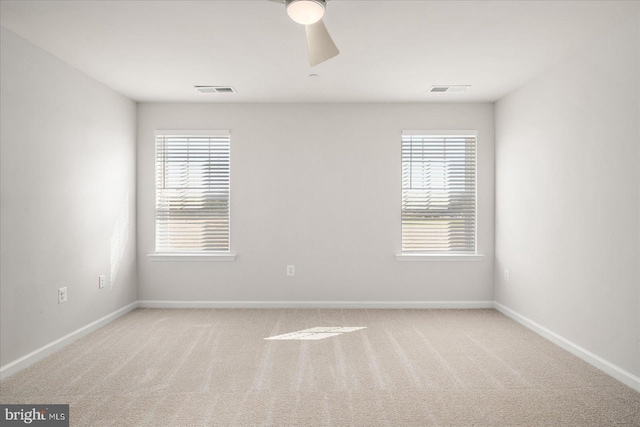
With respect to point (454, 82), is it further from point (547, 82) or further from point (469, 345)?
point (469, 345)

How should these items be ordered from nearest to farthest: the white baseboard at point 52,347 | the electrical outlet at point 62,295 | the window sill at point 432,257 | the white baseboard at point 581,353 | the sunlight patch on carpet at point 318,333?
the white baseboard at point 581,353 → the white baseboard at point 52,347 → the electrical outlet at point 62,295 → the sunlight patch on carpet at point 318,333 → the window sill at point 432,257

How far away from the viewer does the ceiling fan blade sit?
2371 mm

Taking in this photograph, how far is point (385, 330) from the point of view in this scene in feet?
13.8

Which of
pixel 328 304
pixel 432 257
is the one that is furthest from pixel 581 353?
pixel 328 304

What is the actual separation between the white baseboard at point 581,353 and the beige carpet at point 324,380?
0.07m

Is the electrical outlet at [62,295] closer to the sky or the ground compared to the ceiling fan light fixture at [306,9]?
closer to the ground

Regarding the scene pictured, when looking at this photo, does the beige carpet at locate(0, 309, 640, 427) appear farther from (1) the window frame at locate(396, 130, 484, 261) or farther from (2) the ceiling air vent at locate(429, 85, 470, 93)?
(2) the ceiling air vent at locate(429, 85, 470, 93)

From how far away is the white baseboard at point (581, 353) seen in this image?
2918mm

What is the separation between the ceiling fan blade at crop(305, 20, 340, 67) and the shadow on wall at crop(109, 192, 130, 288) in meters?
3.22

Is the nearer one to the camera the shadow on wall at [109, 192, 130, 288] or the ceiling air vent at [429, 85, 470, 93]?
the ceiling air vent at [429, 85, 470, 93]

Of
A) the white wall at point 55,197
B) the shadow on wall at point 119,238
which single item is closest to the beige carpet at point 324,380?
the white wall at point 55,197

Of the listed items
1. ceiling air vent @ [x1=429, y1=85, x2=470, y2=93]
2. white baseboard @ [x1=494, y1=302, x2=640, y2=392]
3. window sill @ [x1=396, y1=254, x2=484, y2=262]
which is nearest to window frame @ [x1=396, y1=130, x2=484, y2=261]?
window sill @ [x1=396, y1=254, x2=484, y2=262]

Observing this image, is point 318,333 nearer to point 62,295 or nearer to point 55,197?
point 62,295

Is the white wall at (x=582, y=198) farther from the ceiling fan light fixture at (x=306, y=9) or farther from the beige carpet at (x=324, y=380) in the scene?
the ceiling fan light fixture at (x=306, y=9)
